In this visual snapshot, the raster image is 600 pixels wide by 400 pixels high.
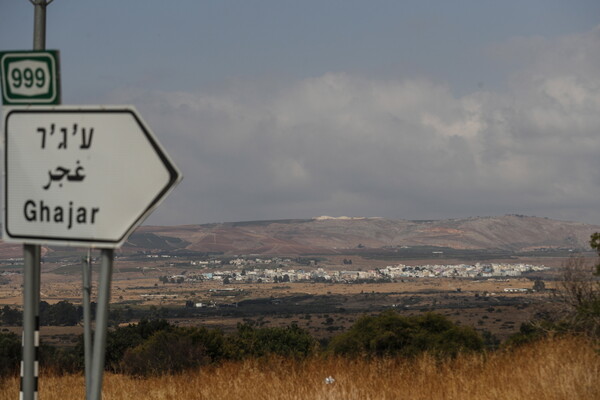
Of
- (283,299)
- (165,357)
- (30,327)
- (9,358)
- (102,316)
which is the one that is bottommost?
(283,299)

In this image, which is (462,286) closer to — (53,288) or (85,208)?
(53,288)

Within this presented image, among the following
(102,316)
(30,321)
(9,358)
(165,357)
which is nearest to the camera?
(102,316)

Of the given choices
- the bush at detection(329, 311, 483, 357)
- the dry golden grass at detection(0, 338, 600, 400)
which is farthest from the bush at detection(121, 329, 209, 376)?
the dry golden grass at detection(0, 338, 600, 400)

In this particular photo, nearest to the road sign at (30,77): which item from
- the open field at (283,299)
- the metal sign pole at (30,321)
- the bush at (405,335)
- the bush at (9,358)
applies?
the metal sign pole at (30,321)

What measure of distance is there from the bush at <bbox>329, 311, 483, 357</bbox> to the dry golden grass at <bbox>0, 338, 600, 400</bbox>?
383 inches

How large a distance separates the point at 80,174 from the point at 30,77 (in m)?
0.83

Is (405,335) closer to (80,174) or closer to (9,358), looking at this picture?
(9,358)

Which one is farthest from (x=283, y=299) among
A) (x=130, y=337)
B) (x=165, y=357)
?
(x=165, y=357)

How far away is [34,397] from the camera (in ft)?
16.1

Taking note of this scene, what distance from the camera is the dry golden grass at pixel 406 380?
8.48 m

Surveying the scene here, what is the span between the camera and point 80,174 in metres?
4.46

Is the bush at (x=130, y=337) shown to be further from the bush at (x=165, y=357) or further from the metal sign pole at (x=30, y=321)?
the metal sign pole at (x=30, y=321)

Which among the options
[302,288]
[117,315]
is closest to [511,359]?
[117,315]

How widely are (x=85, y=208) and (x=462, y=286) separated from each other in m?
175
